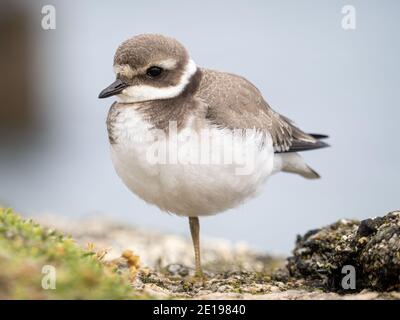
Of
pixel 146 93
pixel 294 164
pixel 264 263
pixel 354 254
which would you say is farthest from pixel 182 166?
pixel 264 263

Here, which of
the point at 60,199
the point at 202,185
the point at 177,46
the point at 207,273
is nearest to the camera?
the point at 202,185

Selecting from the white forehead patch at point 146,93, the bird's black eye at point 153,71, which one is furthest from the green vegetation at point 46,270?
the bird's black eye at point 153,71

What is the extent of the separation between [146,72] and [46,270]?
9.60 feet

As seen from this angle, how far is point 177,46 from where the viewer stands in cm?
814

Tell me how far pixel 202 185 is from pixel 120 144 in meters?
0.92

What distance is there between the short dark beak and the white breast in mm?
200

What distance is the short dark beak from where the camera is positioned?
7730mm

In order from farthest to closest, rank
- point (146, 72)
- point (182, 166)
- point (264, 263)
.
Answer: point (264, 263) < point (146, 72) < point (182, 166)

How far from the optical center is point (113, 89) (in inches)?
306

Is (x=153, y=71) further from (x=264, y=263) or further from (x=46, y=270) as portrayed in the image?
(x=264, y=263)

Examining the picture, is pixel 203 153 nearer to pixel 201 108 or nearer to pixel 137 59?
pixel 201 108

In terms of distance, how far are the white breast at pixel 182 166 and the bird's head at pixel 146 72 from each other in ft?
0.76

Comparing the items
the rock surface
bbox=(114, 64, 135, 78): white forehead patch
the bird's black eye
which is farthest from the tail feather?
bbox=(114, 64, 135, 78): white forehead patch
